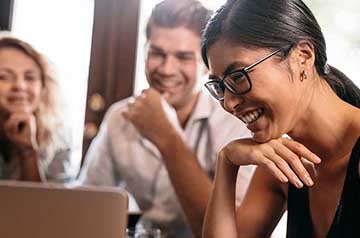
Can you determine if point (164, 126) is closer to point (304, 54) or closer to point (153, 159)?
point (153, 159)

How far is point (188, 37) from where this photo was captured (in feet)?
6.64

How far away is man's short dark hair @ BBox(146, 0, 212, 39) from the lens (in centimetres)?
202

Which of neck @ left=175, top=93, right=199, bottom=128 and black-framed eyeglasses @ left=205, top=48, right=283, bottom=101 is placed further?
neck @ left=175, top=93, right=199, bottom=128

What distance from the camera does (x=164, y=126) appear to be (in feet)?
6.07

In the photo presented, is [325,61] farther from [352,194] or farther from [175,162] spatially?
[175,162]

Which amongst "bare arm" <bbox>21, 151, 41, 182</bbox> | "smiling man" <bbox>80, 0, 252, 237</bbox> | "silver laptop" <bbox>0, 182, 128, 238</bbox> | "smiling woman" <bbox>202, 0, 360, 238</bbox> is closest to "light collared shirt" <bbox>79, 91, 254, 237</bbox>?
"smiling man" <bbox>80, 0, 252, 237</bbox>

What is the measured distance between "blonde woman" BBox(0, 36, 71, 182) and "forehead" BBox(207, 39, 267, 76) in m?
1.14

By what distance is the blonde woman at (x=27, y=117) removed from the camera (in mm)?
2133

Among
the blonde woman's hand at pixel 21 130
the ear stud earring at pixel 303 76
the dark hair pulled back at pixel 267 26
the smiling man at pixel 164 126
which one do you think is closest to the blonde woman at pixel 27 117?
the blonde woman's hand at pixel 21 130

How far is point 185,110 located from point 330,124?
0.91 m

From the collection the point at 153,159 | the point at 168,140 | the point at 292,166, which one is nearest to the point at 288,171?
the point at 292,166

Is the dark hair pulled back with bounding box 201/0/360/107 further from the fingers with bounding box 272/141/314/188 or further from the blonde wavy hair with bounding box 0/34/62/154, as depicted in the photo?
the blonde wavy hair with bounding box 0/34/62/154

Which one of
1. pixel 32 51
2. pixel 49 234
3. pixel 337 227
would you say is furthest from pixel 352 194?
pixel 32 51

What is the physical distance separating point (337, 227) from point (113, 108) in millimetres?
1212
